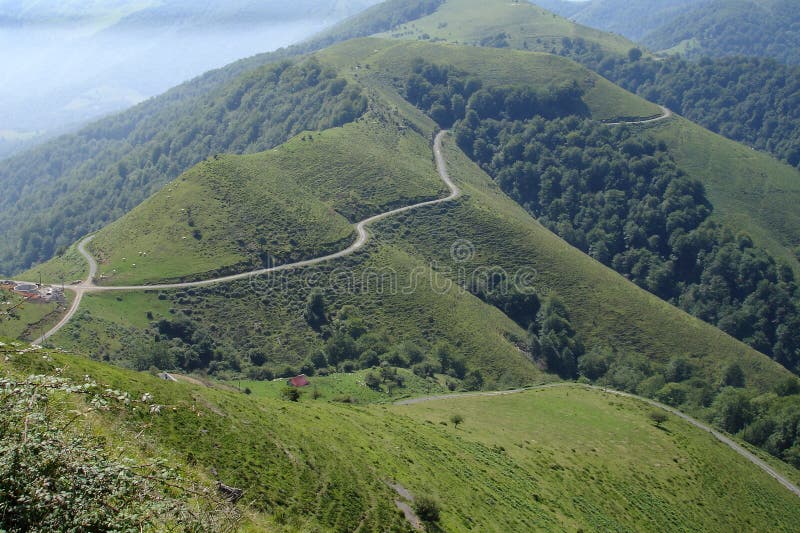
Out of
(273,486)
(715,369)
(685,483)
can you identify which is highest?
(273,486)

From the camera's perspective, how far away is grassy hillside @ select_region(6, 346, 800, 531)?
2830 cm

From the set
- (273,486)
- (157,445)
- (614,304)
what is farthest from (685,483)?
(614,304)

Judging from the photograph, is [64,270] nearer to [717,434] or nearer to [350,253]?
[350,253]

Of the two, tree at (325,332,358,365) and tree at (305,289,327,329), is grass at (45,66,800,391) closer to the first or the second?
tree at (305,289,327,329)

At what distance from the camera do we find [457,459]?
45156 mm

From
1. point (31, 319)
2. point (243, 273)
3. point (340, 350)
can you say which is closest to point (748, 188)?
point (340, 350)

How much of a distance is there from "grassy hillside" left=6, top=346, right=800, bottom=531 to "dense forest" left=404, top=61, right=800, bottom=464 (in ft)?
103

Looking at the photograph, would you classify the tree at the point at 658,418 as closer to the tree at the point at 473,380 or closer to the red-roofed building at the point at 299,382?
the tree at the point at 473,380

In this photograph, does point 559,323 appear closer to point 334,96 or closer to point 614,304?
point 614,304

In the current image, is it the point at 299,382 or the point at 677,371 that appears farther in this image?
the point at 677,371

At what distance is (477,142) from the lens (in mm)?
191125

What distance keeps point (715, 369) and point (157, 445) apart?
109021 mm

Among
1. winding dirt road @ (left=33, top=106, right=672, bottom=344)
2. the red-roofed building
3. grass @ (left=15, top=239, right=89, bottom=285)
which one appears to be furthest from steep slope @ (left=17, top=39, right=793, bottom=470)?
grass @ (left=15, top=239, right=89, bottom=285)

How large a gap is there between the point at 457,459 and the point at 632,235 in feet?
447
